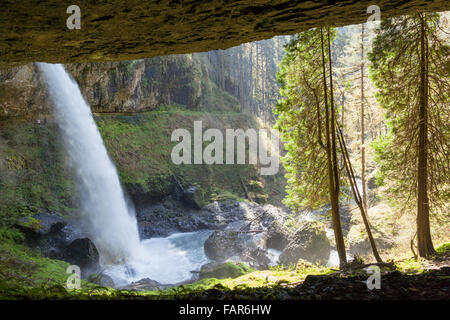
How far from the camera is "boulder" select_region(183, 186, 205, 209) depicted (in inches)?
814

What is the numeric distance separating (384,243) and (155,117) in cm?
2162

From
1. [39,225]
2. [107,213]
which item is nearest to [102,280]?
[39,225]

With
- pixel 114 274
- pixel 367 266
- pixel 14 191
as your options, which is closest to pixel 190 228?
pixel 114 274

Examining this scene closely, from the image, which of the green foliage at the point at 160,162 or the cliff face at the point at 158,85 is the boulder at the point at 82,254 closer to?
the cliff face at the point at 158,85

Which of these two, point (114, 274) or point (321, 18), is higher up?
point (321, 18)

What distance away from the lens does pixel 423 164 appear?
703 centimetres

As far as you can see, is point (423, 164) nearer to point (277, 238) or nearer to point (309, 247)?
→ point (309, 247)

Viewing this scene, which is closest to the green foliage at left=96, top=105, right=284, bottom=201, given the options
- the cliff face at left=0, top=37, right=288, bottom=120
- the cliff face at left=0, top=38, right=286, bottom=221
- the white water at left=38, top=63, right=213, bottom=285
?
the cliff face at left=0, top=38, right=286, bottom=221

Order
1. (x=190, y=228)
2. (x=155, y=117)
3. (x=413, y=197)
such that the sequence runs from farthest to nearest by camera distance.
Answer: (x=155, y=117) < (x=190, y=228) < (x=413, y=197)

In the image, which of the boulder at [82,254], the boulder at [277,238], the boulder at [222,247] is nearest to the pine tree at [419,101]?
the boulder at [222,247]

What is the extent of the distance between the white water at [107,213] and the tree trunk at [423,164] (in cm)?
939
